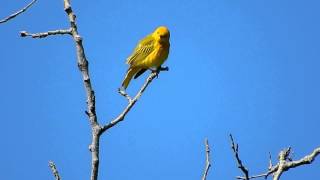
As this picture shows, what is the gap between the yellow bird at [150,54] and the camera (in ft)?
38.4

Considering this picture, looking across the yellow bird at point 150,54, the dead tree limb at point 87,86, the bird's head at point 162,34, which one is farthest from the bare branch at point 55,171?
the bird's head at point 162,34

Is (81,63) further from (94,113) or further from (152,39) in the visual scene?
(152,39)

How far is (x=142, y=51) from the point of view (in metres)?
11.9

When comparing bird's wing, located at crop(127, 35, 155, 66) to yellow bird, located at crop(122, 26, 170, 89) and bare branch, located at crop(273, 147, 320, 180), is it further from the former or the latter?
bare branch, located at crop(273, 147, 320, 180)

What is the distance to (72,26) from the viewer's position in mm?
3080

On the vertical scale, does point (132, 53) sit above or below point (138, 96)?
above

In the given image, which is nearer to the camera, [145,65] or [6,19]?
[6,19]

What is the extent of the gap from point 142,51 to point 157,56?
444 mm

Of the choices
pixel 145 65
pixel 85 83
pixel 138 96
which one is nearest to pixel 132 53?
pixel 145 65

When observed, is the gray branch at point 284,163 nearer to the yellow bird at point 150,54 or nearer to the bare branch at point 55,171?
the bare branch at point 55,171

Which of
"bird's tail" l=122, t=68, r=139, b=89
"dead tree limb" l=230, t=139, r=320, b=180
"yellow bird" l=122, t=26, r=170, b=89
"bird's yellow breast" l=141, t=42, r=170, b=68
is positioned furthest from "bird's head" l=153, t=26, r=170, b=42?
"dead tree limb" l=230, t=139, r=320, b=180

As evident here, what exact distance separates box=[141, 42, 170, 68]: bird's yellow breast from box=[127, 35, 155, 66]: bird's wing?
13 centimetres

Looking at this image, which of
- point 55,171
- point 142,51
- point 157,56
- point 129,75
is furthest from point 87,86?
point 129,75

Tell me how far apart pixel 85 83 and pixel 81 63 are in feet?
0.48
